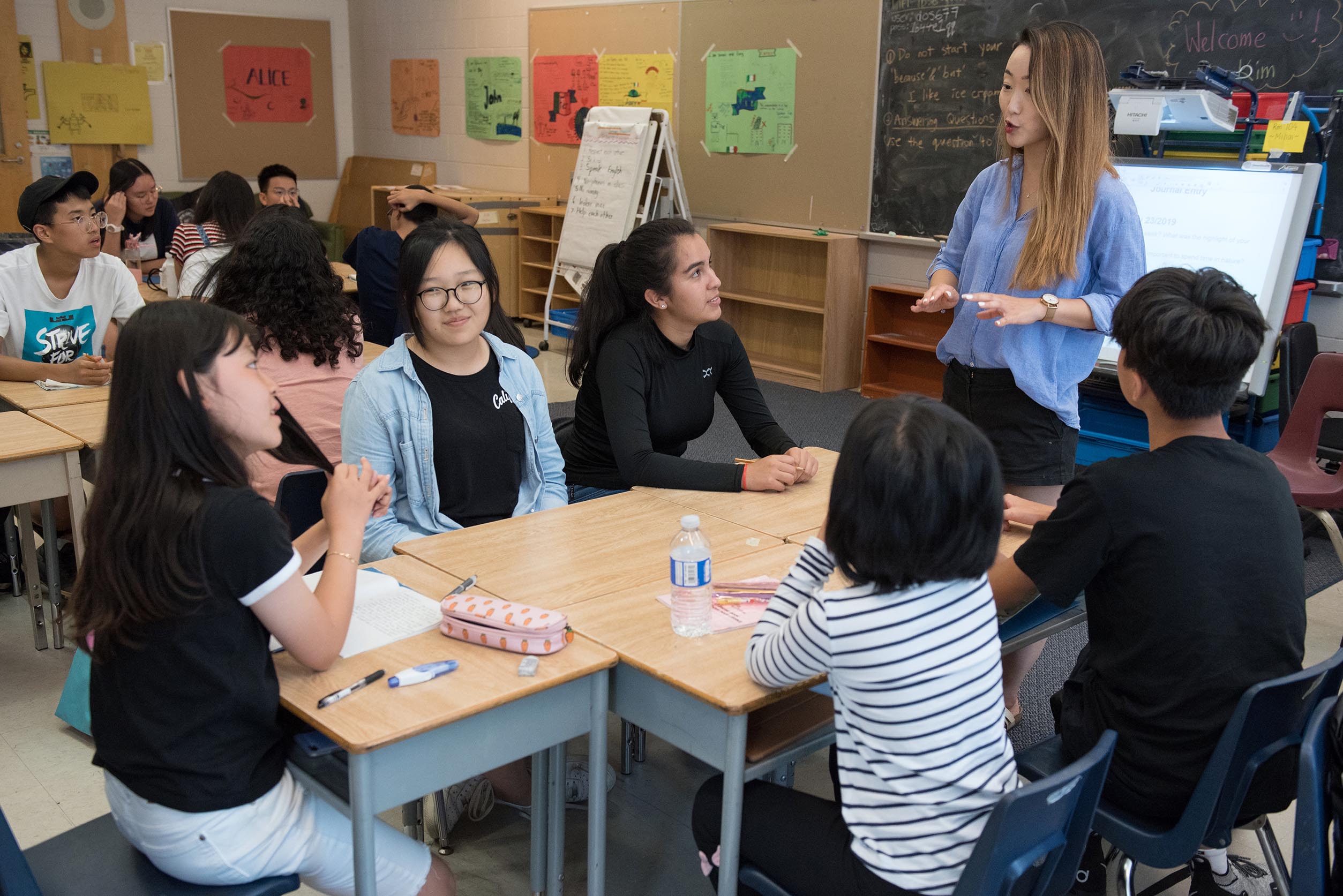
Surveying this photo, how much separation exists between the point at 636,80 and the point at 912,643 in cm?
653

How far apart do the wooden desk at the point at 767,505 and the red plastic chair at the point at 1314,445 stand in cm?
189

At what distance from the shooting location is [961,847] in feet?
4.43

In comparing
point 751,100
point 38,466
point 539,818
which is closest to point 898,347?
point 751,100

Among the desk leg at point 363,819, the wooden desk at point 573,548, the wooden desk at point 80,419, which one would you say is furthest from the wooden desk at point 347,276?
the desk leg at point 363,819

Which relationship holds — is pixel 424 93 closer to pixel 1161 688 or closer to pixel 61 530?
pixel 61 530

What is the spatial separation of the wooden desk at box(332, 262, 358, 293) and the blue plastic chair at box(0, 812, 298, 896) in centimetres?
326

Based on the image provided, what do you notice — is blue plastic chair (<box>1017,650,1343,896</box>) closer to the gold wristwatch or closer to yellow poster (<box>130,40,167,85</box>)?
the gold wristwatch

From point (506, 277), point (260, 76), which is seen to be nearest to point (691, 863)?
point (506, 277)

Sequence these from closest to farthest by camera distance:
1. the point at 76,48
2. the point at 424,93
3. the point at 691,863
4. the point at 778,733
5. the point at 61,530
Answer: the point at 778,733 → the point at 691,863 → the point at 61,530 → the point at 76,48 → the point at 424,93

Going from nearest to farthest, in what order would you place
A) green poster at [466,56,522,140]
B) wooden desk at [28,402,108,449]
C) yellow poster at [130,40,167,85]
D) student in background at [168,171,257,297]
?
wooden desk at [28,402,108,449]
student in background at [168,171,257,297]
green poster at [466,56,522,140]
yellow poster at [130,40,167,85]

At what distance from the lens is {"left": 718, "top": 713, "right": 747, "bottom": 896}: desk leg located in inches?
60.1

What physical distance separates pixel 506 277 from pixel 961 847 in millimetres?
7274

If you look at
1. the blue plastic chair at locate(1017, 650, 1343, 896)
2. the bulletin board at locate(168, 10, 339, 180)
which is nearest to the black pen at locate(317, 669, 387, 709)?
the blue plastic chair at locate(1017, 650, 1343, 896)

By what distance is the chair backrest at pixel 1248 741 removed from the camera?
1.52m
